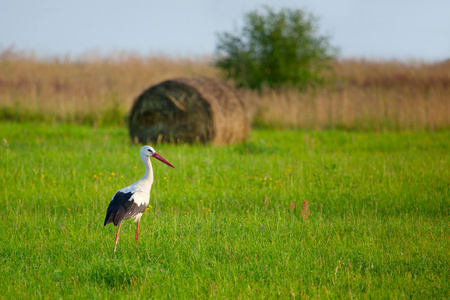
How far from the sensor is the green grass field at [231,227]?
4266 millimetres

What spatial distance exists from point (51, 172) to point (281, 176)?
4.41 meters

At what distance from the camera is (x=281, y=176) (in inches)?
326

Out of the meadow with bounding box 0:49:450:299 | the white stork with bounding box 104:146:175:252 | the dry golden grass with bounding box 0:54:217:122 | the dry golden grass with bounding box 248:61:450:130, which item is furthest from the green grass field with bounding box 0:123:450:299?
the dry golden grass with bounding box 0:54:217:122

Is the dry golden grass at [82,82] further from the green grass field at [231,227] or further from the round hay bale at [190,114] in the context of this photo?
the green grass field at [231,227]

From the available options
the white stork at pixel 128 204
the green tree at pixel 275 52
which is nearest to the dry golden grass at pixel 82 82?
the green tree at pixel 275 52

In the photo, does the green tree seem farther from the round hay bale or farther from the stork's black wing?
the stork's black wing

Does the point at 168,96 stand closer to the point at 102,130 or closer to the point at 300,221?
the point at 102,130

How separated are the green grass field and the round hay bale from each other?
2.37 metres

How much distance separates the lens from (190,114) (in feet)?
41.0

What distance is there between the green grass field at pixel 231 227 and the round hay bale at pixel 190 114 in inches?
93.1

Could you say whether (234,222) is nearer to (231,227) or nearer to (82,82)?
(231,227)

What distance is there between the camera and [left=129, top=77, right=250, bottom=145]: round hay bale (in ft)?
40.7

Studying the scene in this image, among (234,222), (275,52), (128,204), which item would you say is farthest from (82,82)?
(128,204)

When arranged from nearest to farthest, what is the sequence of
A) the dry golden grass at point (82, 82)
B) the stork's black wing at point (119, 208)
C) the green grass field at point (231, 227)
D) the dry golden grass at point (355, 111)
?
the green grass field at point (231, 227)
the stork's black wing at point (119, 208)
the dry golden grass at point (355, 111)
the dry golden grass at point (82, 82)
